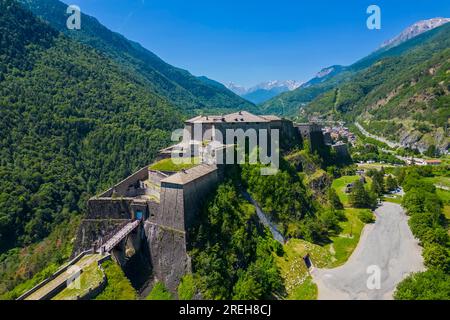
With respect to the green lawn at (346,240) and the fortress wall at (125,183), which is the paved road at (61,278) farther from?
the green lawn at (346,240)

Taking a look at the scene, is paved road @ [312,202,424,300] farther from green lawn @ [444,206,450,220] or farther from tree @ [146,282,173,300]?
tree @ [146,282,173,300]

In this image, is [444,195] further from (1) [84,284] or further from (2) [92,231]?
(1) [84,284]

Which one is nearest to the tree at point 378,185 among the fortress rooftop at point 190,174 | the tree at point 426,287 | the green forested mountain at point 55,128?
the tree at point 426,287

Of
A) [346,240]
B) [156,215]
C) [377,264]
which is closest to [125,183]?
[156,215]

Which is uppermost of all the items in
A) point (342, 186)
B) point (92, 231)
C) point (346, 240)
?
point (342, 186)

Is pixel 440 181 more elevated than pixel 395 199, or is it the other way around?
pixel 440 181
